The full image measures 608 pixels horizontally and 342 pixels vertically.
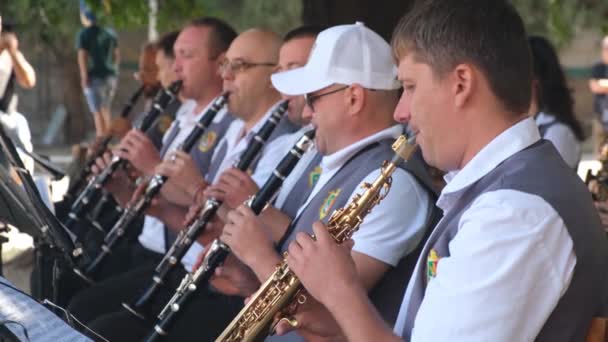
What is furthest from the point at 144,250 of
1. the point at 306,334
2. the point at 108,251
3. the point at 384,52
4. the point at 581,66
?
the point at 581,66

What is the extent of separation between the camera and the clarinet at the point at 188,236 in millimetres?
4195

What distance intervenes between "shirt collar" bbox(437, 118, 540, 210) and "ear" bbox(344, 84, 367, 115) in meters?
1.17

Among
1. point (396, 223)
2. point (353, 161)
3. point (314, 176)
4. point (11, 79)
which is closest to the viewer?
point (396, 223)

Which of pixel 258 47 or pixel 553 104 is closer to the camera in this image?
pixel 258 47

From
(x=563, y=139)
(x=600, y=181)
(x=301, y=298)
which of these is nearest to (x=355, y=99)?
(x=301, y=298)

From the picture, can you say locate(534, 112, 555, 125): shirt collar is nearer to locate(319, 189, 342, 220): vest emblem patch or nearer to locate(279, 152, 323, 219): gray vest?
locate(279, 152, 323, 219): gray vest

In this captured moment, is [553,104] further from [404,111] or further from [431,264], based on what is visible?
[431,264]

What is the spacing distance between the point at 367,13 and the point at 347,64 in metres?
2.59

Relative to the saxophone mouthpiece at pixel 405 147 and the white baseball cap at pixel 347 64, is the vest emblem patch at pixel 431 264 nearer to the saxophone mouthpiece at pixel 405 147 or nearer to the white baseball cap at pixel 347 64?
the saxophone mouthpiece at pixel 405 147

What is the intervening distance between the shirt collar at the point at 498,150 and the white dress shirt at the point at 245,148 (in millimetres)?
2009

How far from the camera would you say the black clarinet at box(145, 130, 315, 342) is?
3.66m

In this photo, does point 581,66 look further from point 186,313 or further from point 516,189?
point 516,189

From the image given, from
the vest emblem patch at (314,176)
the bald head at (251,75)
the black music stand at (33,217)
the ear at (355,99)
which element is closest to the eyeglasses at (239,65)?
the bald head at (251,75)

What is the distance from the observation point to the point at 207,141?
18.1ft
